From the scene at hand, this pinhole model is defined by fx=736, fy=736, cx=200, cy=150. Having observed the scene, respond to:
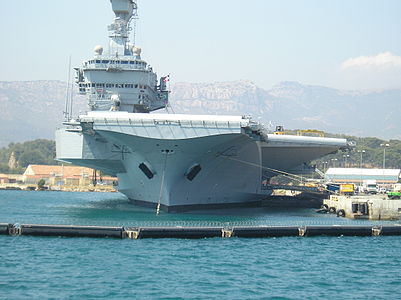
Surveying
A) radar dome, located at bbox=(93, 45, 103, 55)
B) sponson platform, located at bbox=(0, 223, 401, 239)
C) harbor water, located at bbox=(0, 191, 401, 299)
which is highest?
radar dome, located at bbox=(93, 45, 103, 55)

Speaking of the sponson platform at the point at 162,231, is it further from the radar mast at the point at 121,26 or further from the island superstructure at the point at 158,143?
the radar mast at the point at 121,26

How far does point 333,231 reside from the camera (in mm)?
29547

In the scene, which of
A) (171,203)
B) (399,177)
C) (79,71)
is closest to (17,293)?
(171,203)

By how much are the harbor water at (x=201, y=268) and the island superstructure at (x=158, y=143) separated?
22.8ft

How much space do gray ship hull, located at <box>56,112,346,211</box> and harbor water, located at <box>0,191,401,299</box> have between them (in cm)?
679

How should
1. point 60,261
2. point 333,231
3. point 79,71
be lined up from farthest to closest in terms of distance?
point 79,71, point 333,231, point 60,261

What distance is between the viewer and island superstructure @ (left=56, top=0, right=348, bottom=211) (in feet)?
106

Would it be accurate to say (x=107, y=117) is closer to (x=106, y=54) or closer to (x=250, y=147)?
(x=250, y=147)

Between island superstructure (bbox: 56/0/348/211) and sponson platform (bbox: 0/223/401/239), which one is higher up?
island superstructure (bbox: 56/0/348/211)

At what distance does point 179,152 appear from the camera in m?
34.0

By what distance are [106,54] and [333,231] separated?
71.7 ft

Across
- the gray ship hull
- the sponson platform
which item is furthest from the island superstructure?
the sponson platform

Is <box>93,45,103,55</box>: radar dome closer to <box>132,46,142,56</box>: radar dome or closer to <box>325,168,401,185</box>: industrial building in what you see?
<box>132,46,142,56</box>: radar dome

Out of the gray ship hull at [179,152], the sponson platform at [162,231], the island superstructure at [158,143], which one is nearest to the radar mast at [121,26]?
the island superstructure at [158,143]
